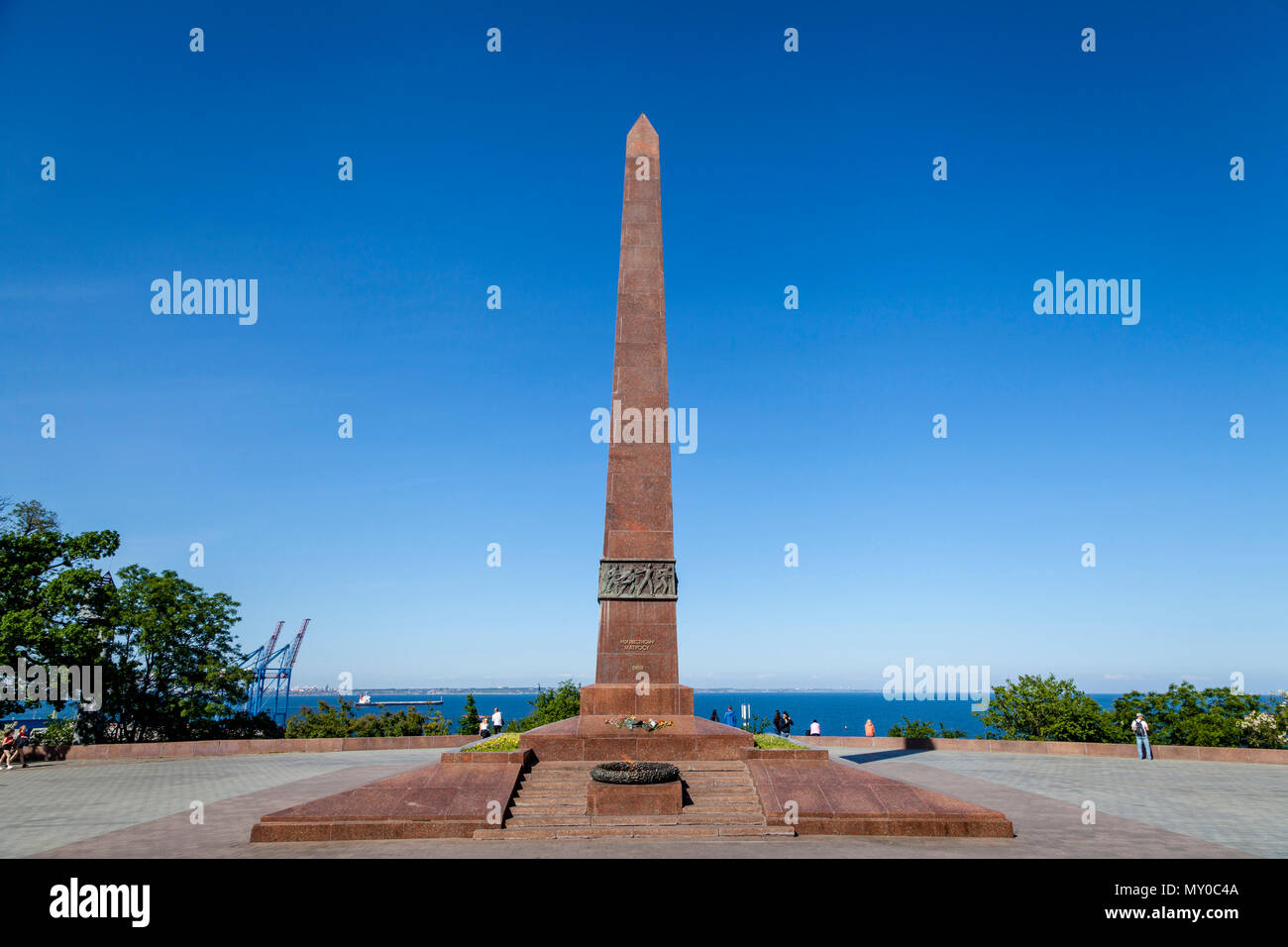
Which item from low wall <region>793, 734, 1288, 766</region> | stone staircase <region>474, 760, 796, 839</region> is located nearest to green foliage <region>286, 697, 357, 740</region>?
low wall <region>793, 734, 1288, 766</region>

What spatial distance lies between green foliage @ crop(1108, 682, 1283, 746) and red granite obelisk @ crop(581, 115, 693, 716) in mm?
19128

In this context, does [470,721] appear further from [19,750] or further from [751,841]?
[751,841]

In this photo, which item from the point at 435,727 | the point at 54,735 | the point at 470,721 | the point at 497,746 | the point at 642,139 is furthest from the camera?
the point at 435,727

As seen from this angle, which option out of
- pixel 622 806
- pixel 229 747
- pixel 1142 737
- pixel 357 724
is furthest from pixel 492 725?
pixel 1142 737

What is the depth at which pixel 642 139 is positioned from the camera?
2161 centimetres

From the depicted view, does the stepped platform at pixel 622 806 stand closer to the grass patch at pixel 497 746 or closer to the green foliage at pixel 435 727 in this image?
the grass patch at pixel 497 746

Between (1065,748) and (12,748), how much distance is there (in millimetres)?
33517

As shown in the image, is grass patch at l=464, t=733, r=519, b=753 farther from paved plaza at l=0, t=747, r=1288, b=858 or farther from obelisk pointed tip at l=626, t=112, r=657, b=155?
obelisk pointed tip at l=626, t=112, r=657, b=155

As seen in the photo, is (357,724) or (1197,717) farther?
(357,724)

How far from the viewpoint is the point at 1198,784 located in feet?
59.3

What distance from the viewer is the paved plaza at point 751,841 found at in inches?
437

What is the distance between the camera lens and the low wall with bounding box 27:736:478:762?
25.3m
